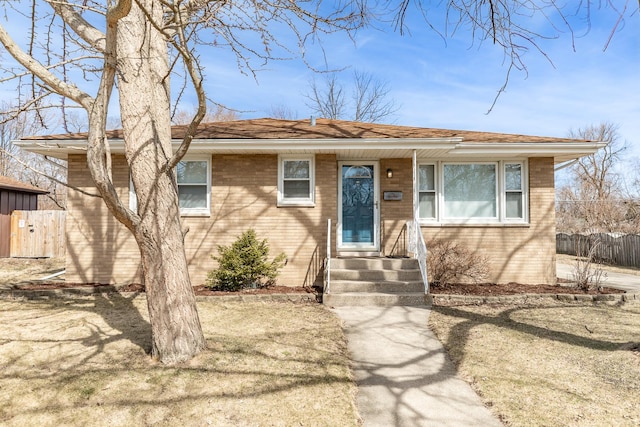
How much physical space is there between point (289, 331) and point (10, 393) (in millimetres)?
3138

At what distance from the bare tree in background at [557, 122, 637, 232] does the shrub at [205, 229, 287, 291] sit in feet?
76.0

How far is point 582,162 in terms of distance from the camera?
105 feet

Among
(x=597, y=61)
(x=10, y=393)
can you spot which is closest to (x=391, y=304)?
(x=597, y=61)

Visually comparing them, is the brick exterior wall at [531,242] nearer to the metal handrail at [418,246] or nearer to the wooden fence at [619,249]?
the metal handrail at [418,246]

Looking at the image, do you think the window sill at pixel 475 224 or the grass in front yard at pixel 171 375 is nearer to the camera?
the grass in front yard at pixel 171 375

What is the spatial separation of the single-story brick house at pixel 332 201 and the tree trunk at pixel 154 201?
150 inches

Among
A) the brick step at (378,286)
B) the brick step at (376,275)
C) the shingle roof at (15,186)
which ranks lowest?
the brick step at (378,286)

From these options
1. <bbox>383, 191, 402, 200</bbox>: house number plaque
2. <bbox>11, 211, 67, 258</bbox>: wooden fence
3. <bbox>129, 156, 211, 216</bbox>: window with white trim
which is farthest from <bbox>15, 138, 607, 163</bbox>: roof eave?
<bbox>11, 211, 67, 258</bbox>: wooden fence

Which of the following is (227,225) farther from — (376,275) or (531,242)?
(531,242)

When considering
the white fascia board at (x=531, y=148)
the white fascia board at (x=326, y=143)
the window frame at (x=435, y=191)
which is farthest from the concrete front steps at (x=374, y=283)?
the white fascia board at (x=531, y=148)

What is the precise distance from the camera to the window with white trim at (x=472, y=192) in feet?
30.9

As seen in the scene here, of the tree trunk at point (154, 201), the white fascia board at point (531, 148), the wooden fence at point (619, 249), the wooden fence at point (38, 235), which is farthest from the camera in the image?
the wooden fence at point (38, 235)

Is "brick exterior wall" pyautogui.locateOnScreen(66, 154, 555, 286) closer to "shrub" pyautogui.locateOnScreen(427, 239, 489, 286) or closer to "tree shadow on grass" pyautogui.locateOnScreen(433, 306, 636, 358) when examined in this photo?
"shrub" pyautogui.locateOnScreen(427, 239, 489, 286)

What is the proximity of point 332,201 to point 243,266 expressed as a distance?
2.46m
